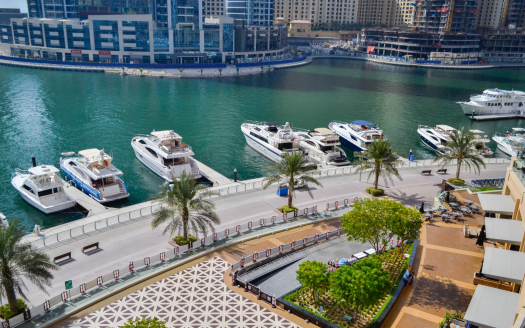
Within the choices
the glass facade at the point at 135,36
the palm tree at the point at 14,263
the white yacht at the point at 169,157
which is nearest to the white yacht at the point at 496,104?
the white yacht at the point at 169,157

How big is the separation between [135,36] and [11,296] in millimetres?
141764

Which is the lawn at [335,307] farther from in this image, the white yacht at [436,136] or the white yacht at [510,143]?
the white yacht at [510,143]

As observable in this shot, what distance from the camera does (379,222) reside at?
31.0m

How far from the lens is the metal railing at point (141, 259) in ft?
84.0

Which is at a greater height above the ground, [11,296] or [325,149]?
[11,296]

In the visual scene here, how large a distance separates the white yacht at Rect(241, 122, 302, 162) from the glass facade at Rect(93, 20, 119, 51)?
338 feet

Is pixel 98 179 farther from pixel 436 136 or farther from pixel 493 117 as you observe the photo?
pixel 493 117

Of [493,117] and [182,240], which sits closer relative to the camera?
[182,240]

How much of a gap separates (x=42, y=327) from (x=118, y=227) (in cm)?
1353

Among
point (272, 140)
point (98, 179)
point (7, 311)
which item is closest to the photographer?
point (7, 311)

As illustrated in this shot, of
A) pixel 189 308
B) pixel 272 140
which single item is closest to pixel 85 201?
pixel 189 308

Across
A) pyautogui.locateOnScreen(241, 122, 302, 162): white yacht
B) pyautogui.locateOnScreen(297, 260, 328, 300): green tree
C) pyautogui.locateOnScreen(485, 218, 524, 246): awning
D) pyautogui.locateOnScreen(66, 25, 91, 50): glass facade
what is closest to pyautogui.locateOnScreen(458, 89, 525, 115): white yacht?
pyautogui.locateOnScreen(241, 122, 302, 162): white yacht

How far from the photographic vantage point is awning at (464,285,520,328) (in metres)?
23.0

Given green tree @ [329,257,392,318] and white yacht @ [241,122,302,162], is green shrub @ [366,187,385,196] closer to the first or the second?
white yacht @ [241,122,302,162]
